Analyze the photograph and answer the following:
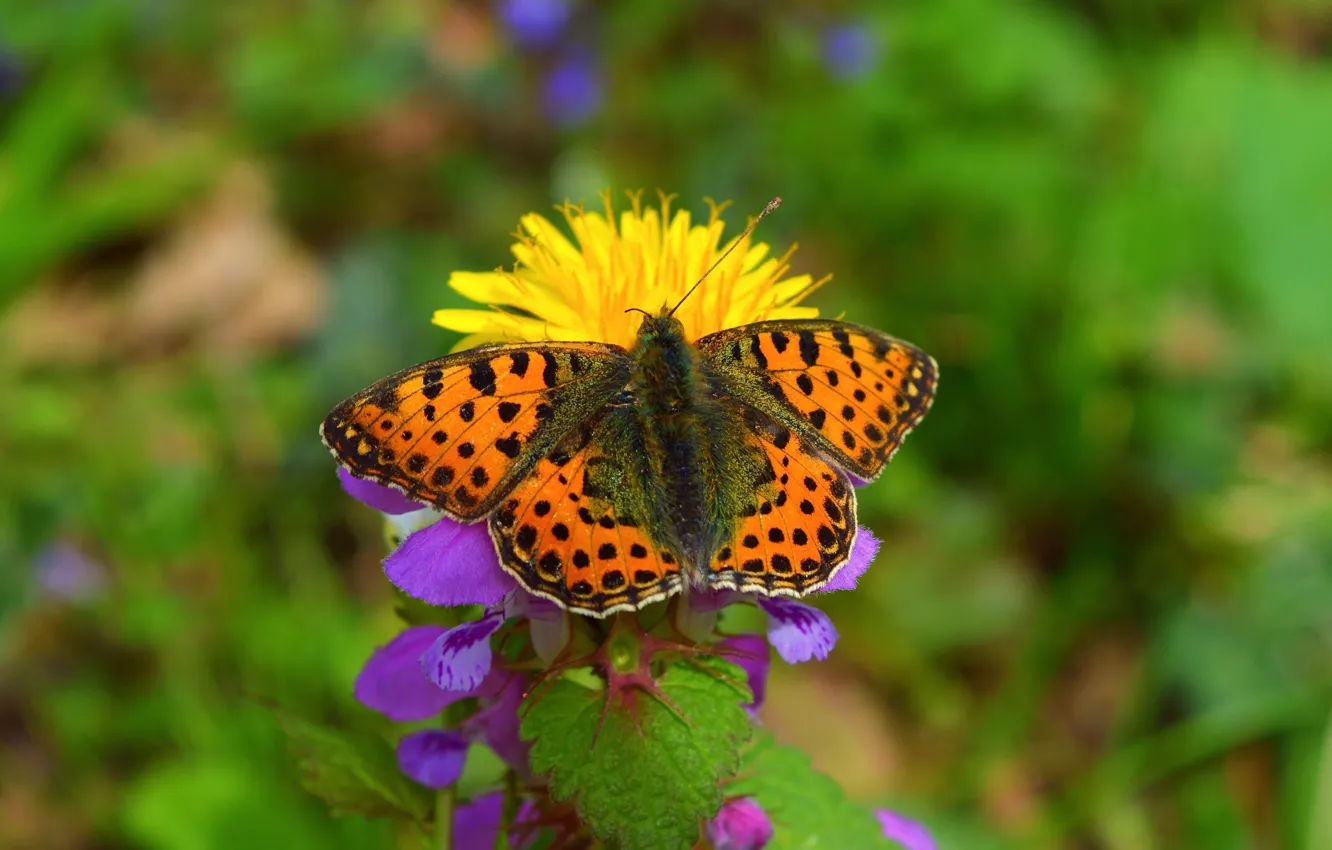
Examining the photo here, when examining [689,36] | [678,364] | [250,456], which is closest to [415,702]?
[678,364]

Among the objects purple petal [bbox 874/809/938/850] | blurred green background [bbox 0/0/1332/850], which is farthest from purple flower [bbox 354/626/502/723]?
blurred green background [bbox 0/0/1332/850]

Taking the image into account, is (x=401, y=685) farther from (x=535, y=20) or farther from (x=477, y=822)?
(x=535, y=20)

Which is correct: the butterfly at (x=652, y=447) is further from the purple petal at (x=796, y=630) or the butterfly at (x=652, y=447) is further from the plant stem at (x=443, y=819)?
the plant stem at (x=443, y=819)

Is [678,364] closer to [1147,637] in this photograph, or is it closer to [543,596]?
[543,596]

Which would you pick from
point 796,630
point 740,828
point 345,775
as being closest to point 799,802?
point 740,828

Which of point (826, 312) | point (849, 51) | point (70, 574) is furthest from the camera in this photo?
A: point (849, 51)

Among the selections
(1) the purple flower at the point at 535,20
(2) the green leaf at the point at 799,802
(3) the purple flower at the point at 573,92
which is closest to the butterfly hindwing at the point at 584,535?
(2) the green leaf at the point at 799,802
